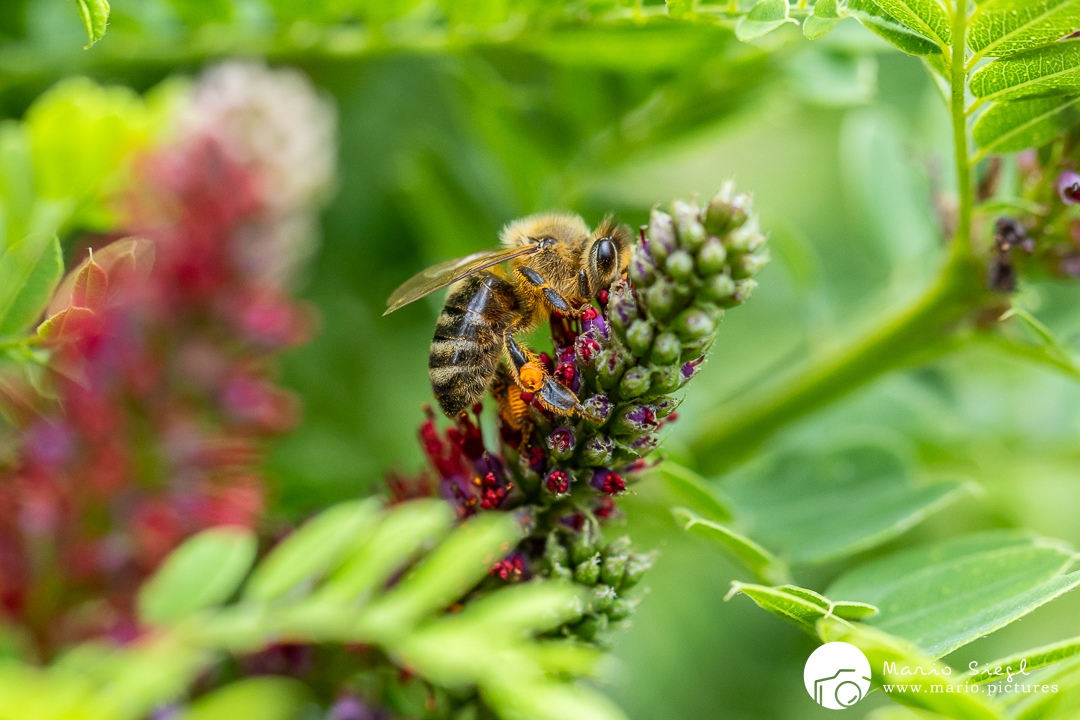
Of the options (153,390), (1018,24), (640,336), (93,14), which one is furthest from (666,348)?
(153,390)

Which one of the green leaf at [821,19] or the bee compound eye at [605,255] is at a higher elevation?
the green leaf at [821,19]

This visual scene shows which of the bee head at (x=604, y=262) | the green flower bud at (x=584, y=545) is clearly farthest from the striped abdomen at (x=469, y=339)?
the green flower bud at (x=584, y=545)

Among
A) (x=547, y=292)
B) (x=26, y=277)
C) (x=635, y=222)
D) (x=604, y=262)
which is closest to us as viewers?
(x=26, y=277)

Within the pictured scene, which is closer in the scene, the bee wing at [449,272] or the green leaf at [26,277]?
the green leaf at [26,277]

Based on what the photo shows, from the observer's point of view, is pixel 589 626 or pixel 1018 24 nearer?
pixel 1018 24

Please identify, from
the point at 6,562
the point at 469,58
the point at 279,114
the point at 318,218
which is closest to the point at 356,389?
the point at 318,218

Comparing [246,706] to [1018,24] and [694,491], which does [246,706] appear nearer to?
[694,491]

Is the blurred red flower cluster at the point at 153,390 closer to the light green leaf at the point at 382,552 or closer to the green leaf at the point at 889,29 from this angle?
the light green leaf at the point at 382,552
